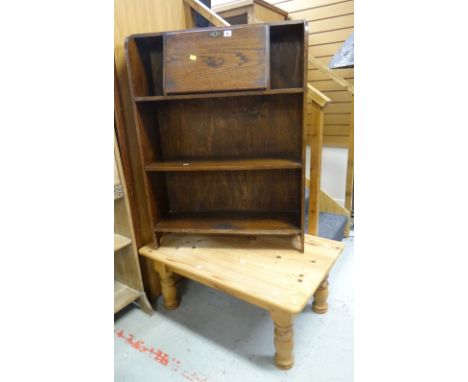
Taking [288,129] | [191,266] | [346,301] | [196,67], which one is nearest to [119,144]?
[196,67]

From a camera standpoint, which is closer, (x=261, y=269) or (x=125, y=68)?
(x=261, y=269)

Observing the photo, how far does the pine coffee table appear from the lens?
51.0 inches

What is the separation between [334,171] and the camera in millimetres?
3189

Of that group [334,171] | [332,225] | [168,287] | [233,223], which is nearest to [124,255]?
[168,287]

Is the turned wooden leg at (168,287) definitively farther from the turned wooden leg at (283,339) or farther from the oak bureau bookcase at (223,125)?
the turned wooden leg at (283,339)

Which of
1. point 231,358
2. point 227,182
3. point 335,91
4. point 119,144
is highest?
point 335,91

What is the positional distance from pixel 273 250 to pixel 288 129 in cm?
70

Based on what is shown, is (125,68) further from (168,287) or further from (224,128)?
(168,287)

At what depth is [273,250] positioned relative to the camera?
162 cm

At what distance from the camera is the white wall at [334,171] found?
3.12 meters

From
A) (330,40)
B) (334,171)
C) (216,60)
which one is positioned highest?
(330,40)

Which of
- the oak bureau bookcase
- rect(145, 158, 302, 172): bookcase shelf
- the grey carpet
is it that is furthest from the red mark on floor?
the grey carpet

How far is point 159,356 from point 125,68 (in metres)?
1.61

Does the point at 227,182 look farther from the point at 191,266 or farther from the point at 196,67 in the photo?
the point at 196,67
